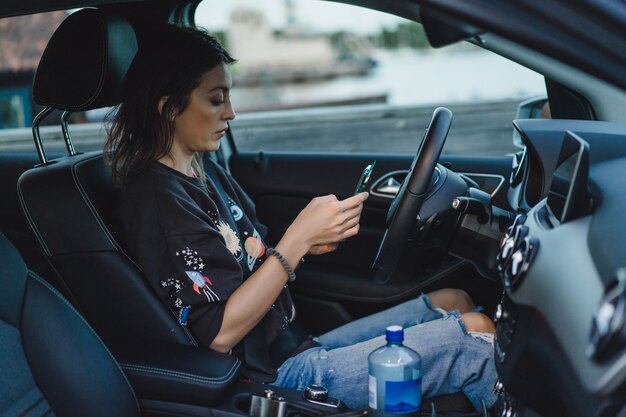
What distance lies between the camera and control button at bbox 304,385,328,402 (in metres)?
1.80

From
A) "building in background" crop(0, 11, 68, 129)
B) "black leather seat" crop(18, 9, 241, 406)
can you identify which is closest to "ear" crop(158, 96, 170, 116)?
"black leather seat" crop(18, 9, 241, 406)

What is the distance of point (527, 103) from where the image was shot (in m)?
2.40

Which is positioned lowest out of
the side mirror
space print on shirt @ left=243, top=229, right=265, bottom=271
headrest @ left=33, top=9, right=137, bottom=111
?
space print on shirt @ left=243, top=229, right=265, bottom=271

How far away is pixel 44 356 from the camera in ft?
4.95

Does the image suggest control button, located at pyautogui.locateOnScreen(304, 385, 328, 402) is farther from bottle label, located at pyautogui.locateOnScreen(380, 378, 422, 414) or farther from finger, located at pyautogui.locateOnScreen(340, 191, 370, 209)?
finger, located at pyautogui.locateOnScreen(340, 191, 370, 209)

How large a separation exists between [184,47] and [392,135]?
15.7 feet

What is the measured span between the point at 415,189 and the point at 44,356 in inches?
33.6

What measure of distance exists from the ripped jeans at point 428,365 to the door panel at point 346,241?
0.55 metres

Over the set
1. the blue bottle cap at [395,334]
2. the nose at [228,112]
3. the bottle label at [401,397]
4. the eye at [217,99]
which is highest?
the eye at [217,99]

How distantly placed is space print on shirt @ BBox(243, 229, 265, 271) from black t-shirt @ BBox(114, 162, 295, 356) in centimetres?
18

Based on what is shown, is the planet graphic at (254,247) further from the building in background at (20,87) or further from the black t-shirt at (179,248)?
the building in background at (20,87)

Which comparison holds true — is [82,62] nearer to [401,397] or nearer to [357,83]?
[401,397]

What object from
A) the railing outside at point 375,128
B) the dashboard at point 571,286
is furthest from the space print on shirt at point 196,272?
the railing outside at point 375,128

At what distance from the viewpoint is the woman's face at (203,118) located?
2.05 metres
